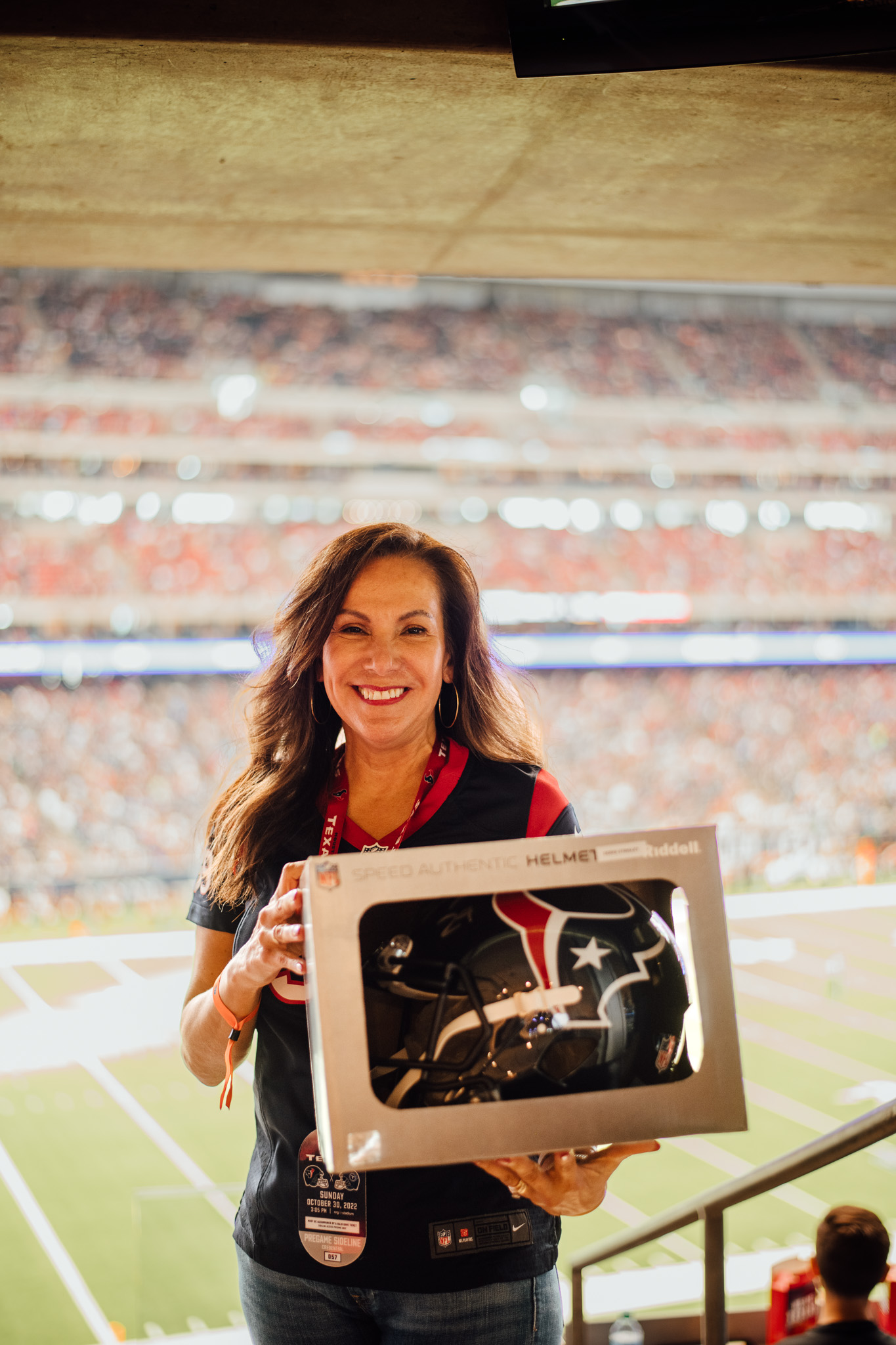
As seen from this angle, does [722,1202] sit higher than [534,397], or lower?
higher

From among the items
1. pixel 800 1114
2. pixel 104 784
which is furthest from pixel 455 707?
pixel 104 784

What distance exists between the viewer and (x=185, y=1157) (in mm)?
6297

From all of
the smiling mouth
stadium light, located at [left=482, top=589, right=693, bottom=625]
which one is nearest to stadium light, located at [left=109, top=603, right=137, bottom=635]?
stadium light, located at [left=482, top=589, right=693, bottom=625]

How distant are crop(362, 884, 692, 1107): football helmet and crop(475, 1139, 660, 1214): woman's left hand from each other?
0.33ft

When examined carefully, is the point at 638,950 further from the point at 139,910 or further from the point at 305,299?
the point at 305,299

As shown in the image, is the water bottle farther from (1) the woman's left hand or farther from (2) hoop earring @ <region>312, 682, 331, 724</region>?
(2) hoop earring @ <region>312, 682, 331, 724</region>

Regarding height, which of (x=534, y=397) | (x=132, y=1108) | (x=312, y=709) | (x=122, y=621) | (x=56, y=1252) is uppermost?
(x=312, y=709)

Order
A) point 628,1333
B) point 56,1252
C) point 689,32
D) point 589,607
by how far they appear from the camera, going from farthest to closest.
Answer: point 589,607 → point 56,1252 → point 628,1333 → point 689,32

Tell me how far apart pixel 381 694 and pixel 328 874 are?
1.10 ft

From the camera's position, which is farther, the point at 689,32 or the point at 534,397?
the point at 534,397

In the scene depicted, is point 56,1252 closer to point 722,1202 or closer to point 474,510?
point 722,1202

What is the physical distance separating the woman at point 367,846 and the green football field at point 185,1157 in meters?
1.10

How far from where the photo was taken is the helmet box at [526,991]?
1.11 meters

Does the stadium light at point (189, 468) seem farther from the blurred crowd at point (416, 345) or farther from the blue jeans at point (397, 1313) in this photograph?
the blue jeans at point (397, 1313)
